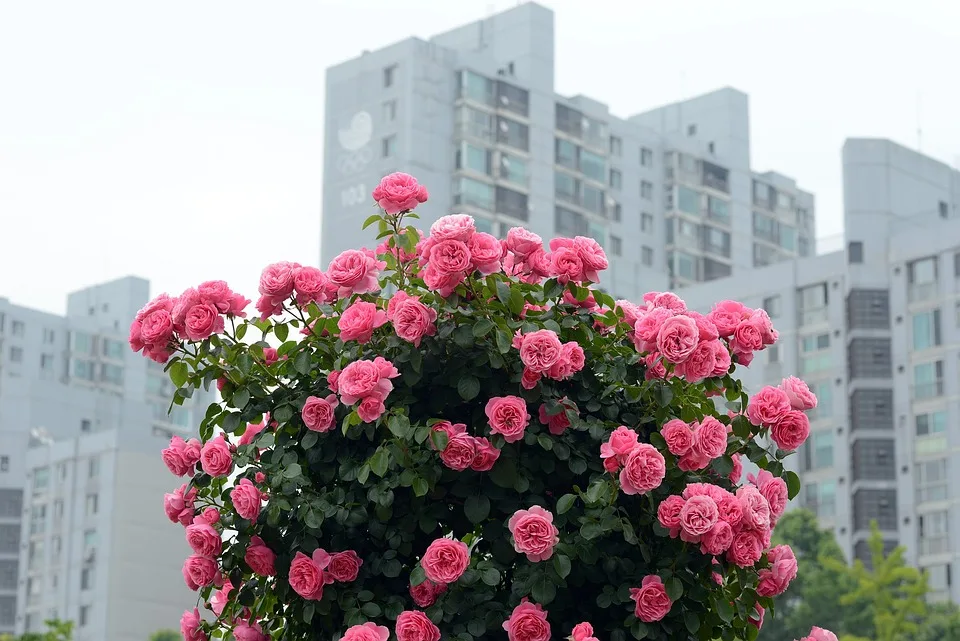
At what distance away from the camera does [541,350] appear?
673 centimetres

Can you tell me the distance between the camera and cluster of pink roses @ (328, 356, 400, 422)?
6672 millimetres

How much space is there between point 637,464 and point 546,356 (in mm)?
578

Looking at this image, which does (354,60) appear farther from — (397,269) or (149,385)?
(397,269)

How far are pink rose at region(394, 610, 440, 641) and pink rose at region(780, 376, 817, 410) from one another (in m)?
1.88

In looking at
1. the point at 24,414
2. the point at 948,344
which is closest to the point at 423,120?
the point at 948,344

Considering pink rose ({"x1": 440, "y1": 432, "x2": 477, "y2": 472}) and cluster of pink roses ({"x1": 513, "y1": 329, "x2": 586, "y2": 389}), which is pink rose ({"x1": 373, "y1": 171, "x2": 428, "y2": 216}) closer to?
cluster of pink roses ({"x1": 513, "y1": 329, "x2": 586, "y2": 389})

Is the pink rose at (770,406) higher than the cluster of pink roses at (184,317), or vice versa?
the cluster of pink roses at (184,317)

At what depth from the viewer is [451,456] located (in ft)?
21.9

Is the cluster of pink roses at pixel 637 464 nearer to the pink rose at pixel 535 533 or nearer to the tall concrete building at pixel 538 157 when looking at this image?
the pink rose at pixel 535 533

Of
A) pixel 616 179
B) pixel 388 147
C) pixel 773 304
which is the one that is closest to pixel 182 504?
pixel 773 304

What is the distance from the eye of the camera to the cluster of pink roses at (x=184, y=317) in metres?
7.09

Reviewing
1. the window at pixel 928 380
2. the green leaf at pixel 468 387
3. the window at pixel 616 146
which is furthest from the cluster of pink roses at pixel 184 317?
the window at pixel 616 146

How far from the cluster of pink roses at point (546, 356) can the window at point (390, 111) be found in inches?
2620

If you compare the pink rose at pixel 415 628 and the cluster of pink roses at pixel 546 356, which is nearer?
→ the pink rose at pixel 415 628
